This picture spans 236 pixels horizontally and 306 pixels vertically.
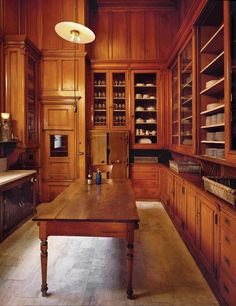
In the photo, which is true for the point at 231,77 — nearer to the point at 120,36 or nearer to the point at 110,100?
the point at 110,100

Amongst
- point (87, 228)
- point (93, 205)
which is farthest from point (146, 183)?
point (87, 228)

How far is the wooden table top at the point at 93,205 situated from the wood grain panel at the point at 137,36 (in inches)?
139

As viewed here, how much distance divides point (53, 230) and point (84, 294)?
614 mm

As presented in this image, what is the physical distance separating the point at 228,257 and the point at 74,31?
2.70 m

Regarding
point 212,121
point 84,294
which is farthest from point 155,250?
point 212,121

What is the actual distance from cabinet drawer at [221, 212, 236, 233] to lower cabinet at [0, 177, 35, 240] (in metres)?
2.52

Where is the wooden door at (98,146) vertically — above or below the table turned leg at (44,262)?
above

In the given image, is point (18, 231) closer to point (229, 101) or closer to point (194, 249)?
point (194, 249)

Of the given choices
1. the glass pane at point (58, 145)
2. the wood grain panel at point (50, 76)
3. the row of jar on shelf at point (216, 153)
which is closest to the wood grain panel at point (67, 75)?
the wood grain panel at point (50, 76)

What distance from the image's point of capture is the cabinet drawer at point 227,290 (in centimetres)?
174

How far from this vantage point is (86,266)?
2.61 metres

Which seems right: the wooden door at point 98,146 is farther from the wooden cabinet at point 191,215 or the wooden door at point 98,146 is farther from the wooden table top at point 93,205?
the wooden cabinet at point 191,215

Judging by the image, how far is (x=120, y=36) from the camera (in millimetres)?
5594

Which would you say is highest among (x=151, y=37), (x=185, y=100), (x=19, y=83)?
(x=151, y=37)
